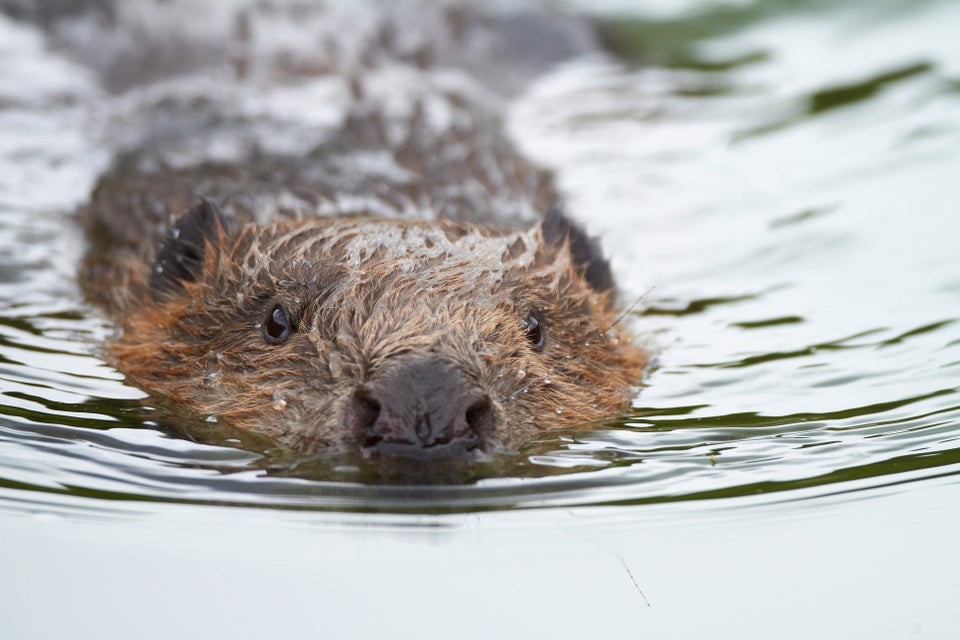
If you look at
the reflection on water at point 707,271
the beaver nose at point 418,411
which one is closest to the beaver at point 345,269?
the beaver nose at point 418,411

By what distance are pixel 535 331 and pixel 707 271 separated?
2.39 m

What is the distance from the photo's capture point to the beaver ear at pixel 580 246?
5.32m

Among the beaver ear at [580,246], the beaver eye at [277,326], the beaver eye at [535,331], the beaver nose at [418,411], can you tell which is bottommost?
the beaver nose at [418,411]

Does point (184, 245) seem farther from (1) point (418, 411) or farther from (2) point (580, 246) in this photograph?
(1) point (418, 411)

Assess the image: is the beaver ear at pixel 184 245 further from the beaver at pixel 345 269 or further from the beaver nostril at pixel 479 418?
the beaver nostril at pixel 479 418

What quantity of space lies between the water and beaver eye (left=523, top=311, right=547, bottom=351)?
1.24ft

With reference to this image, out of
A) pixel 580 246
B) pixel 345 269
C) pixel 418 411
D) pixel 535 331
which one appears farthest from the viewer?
pixel 580 246

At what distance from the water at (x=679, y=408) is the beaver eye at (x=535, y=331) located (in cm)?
38

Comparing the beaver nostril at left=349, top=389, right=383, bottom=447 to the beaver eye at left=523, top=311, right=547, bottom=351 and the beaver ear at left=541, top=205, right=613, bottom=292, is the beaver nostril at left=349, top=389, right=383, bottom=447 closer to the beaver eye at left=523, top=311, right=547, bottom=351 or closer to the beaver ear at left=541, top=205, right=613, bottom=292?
the beaver eye at left=523, top=311, right=547, bottom=351

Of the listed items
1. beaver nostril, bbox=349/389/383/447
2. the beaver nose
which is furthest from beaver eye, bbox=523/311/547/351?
beaver nostril, bbox=349/389/383/447

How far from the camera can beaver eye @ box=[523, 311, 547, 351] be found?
453 centimetres

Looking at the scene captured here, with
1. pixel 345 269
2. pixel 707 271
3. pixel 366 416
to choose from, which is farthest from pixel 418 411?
pixel 707 271

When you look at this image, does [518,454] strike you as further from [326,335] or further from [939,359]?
[939,359]

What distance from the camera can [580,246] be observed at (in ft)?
17.8
